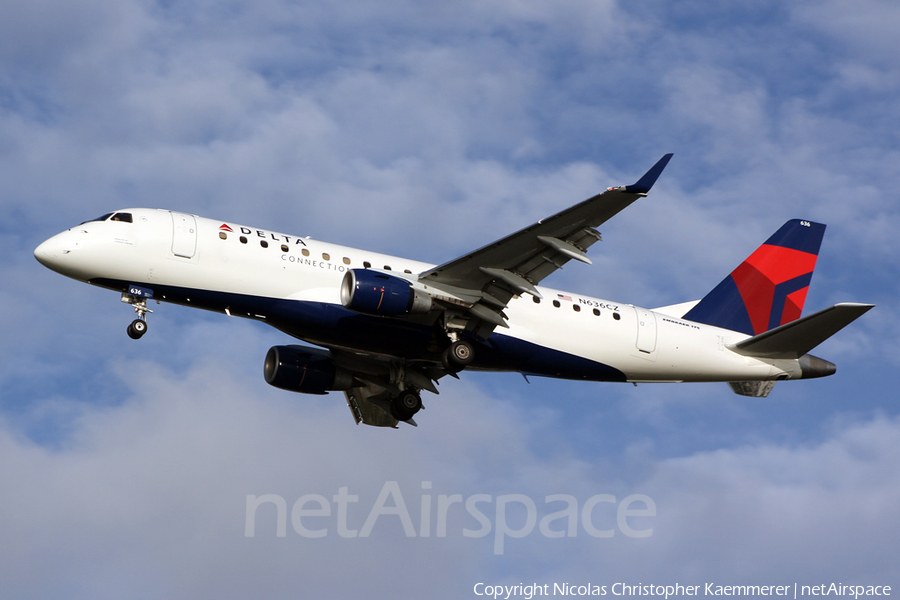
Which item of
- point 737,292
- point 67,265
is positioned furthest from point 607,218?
point 67,265

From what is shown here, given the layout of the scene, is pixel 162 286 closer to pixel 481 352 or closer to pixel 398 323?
pixel 398 323

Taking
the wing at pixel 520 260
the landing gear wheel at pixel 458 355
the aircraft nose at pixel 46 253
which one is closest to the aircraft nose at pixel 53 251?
the aircraft nose at pixel 46 253

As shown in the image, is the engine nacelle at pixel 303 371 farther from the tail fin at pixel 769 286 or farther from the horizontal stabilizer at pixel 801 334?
the horizontal stabilizer at pixel 801 334

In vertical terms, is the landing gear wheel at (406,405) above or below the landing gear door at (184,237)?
below

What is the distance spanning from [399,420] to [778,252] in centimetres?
1620

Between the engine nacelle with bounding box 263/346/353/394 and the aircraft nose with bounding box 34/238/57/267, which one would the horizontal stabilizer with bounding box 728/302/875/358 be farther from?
the aircraft nose with bounding box 34/238/57/267

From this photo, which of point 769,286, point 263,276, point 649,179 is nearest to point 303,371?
point 263,276

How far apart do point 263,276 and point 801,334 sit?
695 inches

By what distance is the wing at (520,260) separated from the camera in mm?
28047

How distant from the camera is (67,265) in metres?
30.6

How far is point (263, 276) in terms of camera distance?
3119 cm

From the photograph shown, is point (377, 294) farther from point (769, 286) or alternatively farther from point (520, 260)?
point (769, 286)

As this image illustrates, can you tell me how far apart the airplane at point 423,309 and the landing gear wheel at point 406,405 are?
5 cm

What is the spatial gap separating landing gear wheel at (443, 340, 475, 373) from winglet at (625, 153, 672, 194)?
8.19 metres
